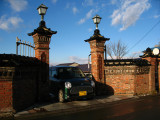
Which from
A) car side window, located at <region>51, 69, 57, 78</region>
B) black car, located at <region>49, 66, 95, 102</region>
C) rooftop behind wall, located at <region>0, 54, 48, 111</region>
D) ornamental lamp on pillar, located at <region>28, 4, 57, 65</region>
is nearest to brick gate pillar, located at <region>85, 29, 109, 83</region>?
black car, located at <region>49, 66, 95, 102</region>

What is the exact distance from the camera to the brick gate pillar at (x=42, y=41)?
27.5 ft

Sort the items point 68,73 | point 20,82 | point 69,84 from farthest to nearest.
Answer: point 68,73, point 69,84, point 20,82

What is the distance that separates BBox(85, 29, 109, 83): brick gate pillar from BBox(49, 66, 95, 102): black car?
1.61 m

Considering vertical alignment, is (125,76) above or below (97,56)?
below

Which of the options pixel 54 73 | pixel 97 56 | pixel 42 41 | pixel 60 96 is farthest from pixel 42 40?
pixel 97 56

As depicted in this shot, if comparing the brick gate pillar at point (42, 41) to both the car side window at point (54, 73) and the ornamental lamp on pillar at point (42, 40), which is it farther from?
the car side window at point (54, 73)

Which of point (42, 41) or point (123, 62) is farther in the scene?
point (123, 62)

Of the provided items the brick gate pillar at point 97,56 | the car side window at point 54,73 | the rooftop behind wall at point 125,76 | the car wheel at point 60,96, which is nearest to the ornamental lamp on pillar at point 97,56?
the brick gate pillar at point 97,56

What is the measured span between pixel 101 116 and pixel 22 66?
355 centimetres

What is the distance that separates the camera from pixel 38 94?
26.7 feet

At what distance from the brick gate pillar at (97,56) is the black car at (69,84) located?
5.28 ft

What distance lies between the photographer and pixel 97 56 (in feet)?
34.3

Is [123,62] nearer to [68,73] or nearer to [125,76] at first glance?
[125,76]

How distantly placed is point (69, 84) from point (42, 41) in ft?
8.51
